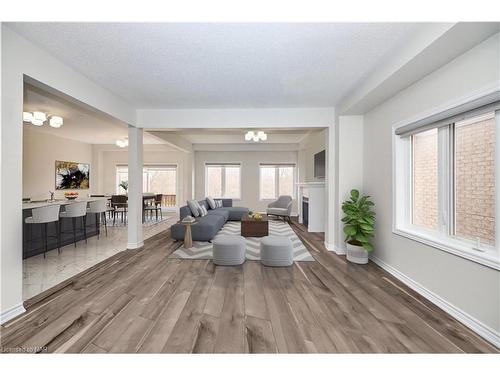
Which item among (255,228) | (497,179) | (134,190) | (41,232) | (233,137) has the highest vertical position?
(233,137)

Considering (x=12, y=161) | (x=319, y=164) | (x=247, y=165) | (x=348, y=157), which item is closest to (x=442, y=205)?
(x=348, y=157)

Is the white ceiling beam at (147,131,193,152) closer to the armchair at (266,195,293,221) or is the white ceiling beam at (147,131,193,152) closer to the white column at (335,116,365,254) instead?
the armchair at (266,195,293,221)

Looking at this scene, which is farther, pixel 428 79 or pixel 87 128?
pixel 87 128

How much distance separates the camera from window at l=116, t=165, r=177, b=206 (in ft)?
28.4

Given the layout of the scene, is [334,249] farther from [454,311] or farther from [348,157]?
[454,311]

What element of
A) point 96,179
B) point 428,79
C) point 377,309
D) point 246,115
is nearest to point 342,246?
point 377,309

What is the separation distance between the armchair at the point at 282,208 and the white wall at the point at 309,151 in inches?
41.2

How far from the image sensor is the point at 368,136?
3590mm

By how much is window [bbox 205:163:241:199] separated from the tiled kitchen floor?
3781 mm

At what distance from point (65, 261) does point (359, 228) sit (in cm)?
469

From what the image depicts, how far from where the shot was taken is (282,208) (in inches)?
283

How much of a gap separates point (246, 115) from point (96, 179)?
7326mm
